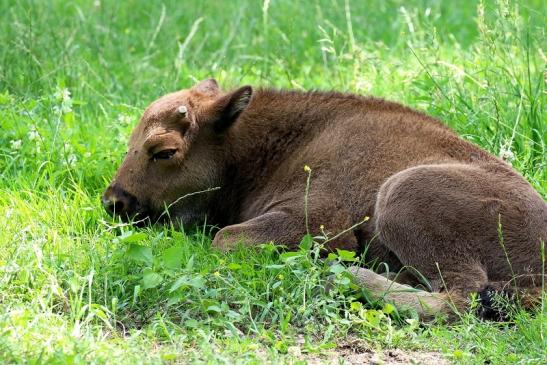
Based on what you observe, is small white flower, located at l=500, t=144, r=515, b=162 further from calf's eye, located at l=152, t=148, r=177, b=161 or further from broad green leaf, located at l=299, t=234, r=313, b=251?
calf's eye, located at l=152, t=148, r=177, b=161

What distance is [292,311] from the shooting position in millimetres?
6090

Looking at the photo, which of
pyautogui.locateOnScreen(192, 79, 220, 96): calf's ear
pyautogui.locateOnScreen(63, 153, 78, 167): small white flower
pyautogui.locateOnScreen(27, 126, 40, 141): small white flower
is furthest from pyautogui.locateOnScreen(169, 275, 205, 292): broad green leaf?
pyautogui.locateOnScreen(27, 126, 40, 141): small white flower

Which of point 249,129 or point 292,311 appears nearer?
point 292,311

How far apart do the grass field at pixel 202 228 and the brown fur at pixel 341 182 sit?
0.30 m

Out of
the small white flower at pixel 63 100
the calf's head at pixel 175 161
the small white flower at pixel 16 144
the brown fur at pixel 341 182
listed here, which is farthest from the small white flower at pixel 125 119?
the calf's head at pixel 175 161

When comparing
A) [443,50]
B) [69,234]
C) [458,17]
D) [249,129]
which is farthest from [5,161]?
[458,17]

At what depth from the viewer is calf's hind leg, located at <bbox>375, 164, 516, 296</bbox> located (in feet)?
20.6

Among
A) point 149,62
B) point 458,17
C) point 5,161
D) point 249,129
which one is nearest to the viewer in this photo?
point 249,129

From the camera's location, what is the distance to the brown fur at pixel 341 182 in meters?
6.32

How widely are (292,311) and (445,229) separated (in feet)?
3.58

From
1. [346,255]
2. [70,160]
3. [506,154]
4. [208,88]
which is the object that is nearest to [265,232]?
[346,255]

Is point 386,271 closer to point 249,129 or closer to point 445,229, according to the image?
point 445,229

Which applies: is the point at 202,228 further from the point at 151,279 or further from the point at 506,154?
the point at 506,154

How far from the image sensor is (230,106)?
24.3 ft
